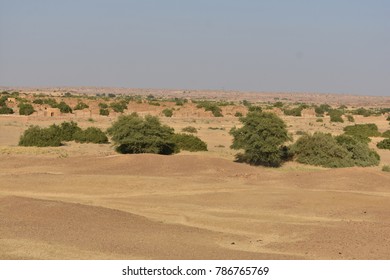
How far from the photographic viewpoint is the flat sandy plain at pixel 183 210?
1452 cm

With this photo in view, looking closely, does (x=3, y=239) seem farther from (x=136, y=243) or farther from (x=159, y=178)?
(x=159, y=178)

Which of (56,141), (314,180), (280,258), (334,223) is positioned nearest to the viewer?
(280,258)

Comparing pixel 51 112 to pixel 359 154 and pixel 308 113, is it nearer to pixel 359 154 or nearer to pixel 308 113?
pixel 308 113

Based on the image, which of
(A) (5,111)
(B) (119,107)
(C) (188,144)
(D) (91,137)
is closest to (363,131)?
(C) (188,144)

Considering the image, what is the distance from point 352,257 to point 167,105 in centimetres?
8511

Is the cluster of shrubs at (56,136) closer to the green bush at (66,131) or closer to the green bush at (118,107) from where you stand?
the green bush at (66,131)

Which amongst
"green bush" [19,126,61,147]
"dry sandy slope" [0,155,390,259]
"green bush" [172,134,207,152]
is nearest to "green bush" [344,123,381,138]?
"green bush" [172,134,207,152]

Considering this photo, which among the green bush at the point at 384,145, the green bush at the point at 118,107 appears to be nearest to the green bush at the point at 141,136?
the green bush at the point at 384,145

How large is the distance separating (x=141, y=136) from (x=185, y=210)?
16.9 metres

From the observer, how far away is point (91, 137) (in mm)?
45312

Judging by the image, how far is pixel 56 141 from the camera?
42312 millimetres

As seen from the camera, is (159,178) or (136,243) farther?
(159,178)

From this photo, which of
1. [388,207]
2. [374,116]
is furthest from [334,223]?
[374,116]
